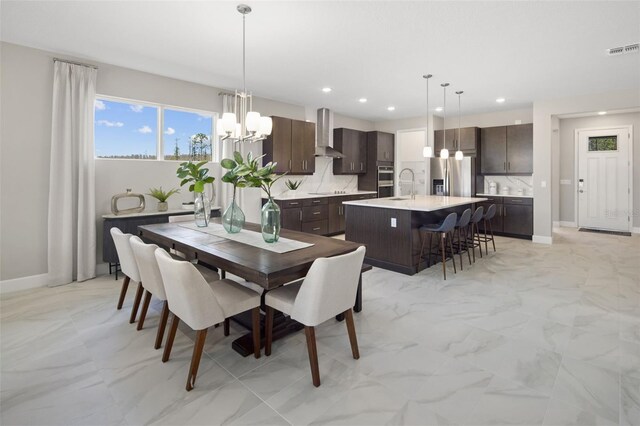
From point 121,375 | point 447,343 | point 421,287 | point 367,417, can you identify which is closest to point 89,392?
point 121,375

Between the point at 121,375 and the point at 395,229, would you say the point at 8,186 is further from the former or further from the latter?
the point at 395,229

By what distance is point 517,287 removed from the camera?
3.89 metres

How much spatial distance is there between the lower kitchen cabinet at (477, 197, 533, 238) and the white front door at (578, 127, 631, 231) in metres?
2.22

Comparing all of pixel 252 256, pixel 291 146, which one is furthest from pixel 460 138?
pixel 252 256

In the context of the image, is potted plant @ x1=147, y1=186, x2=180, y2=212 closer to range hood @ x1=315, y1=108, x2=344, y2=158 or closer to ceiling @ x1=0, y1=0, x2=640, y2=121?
ceiling @ x1=0, y1=0, x2=640, y2=121

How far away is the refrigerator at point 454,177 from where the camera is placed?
7.32 metres

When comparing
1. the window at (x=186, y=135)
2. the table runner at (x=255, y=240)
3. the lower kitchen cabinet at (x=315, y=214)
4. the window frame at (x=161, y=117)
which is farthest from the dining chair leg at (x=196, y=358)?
the lower kitchen cabinet at (x=315, y=214)

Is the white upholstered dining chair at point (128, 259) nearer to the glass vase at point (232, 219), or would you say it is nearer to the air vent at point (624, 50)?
the glass vase at point (232, 219)

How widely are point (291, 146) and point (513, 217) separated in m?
4.72

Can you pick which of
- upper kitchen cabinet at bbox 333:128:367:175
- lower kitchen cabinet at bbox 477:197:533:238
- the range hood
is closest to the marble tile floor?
lower kitchen cabinet at bbox 477:197:533:238

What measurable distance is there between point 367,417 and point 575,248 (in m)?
5.86

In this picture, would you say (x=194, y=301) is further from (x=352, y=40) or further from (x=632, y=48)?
(x=632, y=48)

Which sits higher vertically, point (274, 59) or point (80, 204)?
point (274, 59)

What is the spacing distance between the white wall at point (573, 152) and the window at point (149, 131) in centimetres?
784
